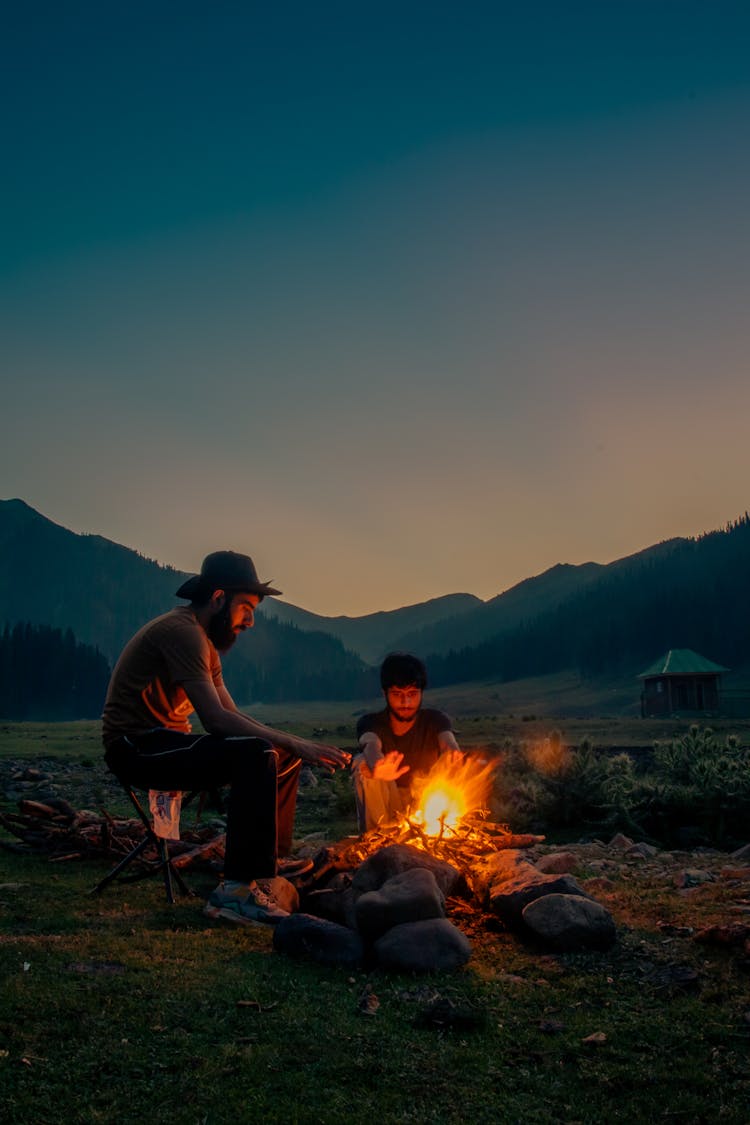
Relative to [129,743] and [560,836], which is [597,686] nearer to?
[560,836]

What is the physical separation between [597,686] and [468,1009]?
91207 mm

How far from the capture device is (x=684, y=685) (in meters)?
59.3

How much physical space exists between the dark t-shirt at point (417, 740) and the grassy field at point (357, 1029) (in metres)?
2.26

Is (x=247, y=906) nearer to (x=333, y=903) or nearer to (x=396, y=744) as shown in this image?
(x=333, y=903)

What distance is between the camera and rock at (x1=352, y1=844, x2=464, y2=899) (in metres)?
5.93

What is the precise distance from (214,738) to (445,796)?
2429mm

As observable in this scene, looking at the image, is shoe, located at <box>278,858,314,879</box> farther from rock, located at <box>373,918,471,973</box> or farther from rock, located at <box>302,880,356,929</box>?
rock, located at <box>373,918,471,973</box>

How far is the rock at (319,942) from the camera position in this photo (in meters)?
4.84

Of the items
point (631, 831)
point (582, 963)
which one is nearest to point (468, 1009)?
point (582, 963)

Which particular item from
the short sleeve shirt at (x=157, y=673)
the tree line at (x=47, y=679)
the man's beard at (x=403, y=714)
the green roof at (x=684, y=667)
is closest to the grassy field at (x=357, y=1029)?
the short sleeve shirt at (x=157, y=673)

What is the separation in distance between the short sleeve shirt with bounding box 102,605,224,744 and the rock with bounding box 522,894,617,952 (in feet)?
9.08

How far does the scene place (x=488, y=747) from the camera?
18.4 metres

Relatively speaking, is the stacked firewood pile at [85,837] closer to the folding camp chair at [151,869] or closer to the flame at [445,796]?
the folding camp chair at [151,869]

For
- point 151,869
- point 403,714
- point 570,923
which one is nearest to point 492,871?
point 570,923
